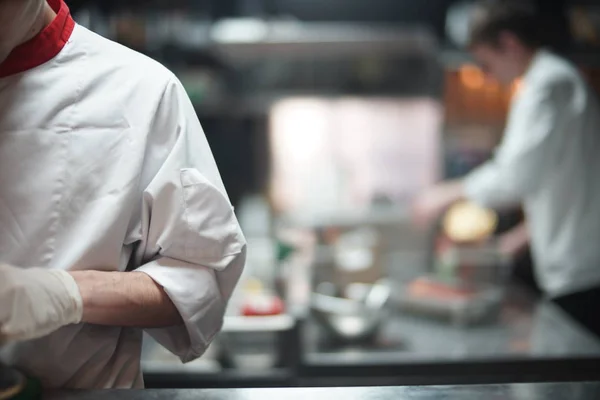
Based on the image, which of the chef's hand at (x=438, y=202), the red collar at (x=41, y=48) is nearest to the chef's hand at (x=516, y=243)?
the chef's hand at (x=438, y=202)

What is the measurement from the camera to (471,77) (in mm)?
3834

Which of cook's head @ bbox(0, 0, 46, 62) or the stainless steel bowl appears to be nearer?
cook's head @ bbox(0, 0, 46, 62)

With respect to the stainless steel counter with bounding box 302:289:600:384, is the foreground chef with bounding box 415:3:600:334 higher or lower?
higher

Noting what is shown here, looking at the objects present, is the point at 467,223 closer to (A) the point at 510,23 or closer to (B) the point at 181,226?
(A) the point at 510,23

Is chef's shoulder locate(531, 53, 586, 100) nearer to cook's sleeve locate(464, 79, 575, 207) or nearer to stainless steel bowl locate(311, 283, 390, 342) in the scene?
cook's sleeve locate(464, 79, 575, 207)

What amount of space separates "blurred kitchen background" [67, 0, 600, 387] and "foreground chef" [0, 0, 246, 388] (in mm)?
170

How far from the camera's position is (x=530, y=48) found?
2.59 m

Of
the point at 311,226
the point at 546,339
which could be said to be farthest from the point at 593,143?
the point at 311,226

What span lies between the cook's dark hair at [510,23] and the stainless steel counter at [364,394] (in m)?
1.90

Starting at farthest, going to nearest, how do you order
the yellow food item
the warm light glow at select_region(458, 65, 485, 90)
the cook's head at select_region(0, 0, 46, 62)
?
the warm light glow at select_region(458, 65, 485, 90), the yellow food item, the cook's head at select_region(0, 0, 46, 62)

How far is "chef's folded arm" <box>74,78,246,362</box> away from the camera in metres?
0.97

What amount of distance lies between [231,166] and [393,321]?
7.15 ft

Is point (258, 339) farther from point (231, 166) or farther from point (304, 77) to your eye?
point (304, 77)

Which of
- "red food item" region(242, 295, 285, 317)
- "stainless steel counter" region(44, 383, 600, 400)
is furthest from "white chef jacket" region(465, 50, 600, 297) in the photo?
"stainless steel counter" region(44, 383, 600, 400)
